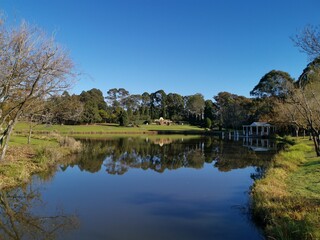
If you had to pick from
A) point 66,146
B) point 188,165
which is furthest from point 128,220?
point 66,146

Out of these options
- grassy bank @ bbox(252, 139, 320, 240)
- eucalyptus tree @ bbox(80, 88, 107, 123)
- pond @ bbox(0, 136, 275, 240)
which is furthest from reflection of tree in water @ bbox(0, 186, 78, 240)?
eucalyptus tree @ bbox(80, 88, 107, 123)

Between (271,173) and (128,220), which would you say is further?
(271,173)

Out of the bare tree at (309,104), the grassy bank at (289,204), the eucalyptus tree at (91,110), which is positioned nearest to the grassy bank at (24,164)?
the grassy bank at (289,204)

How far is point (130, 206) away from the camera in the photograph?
35.6ft

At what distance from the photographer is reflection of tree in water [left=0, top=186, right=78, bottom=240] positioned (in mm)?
8039

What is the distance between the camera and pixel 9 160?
50.4 ft

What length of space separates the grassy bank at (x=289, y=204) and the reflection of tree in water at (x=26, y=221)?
563cm

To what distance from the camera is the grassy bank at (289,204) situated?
675 cm

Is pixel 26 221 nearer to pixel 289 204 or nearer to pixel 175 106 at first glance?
pixel 289 204

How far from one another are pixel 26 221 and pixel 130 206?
138 inches

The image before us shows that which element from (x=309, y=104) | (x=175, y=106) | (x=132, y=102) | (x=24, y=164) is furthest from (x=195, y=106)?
(x=24, y=164)

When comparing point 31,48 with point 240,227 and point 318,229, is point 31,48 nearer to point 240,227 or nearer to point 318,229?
point 240,227

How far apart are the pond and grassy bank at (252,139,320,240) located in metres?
0.61

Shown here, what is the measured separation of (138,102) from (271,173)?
112953 millimetres
